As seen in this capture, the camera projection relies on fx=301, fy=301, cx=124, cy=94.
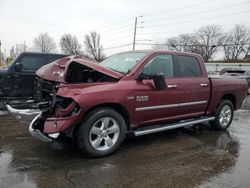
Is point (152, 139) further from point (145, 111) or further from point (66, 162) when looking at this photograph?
point (66, 162)

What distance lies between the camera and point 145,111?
5.52 meters

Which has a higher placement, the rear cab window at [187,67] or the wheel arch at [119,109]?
the rear cab window at [187,67]

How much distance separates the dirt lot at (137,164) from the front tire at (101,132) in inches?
6.5

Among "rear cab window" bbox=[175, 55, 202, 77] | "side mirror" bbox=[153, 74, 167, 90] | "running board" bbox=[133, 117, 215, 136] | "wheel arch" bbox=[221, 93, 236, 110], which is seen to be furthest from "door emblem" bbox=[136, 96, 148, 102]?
"wheel arch" bbox=[221, 93, 236, 110]

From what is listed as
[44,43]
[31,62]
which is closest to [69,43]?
[44,43]

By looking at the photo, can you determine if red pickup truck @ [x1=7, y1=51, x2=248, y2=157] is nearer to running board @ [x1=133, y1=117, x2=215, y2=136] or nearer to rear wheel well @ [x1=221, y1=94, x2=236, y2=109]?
running board @ [x1=133, y1=117, x2=215, y2=136]

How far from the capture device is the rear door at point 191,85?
620 cm

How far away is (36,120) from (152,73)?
227cm

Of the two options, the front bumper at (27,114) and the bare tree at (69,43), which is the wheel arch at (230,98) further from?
the bare tree at (69,43)

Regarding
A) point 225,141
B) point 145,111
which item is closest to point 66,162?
point 145,111

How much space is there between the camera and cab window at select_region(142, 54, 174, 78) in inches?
223

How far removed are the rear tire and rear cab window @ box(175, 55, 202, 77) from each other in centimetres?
117

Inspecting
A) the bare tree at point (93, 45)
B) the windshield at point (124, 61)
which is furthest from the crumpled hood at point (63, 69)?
the bare tree at point (93, 45)

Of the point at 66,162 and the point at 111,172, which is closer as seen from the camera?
the point at 111,172
